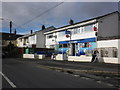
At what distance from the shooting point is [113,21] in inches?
1511

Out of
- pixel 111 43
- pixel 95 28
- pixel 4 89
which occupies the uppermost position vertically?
pixel 95 28

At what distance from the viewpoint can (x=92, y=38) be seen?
123 feet

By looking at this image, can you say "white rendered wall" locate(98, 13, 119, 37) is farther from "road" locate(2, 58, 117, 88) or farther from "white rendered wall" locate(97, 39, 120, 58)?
"road" locate(2, 58, 117, 88)

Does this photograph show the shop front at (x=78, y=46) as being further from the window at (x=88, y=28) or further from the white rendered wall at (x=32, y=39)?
the white rendered wall at (x=32, y=39)

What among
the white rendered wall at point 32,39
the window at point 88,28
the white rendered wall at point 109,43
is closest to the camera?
the white rendered wall at point 109,43

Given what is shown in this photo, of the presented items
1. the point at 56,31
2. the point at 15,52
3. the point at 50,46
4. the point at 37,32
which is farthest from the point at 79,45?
the point at 37,32

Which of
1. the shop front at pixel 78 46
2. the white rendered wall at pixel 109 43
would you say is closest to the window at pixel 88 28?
the shop front at pixel 78 46

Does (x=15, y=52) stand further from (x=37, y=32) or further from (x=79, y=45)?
(x=79, y=45)

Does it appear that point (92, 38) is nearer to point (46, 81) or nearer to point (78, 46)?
point (78, 46)

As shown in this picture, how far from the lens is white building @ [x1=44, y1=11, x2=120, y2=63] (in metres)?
27.8

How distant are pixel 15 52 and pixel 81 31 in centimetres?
2150

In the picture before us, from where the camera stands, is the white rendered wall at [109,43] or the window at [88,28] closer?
the white rendered wall at [109,43]

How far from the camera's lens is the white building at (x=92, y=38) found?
91.3 feet

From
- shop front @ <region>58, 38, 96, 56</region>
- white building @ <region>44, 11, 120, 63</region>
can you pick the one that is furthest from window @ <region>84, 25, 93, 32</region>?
shop front @ <region>58, 38, 96, 56</region>
